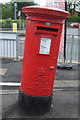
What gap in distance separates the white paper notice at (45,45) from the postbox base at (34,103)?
80 cm

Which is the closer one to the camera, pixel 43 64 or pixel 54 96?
pixel 43 64

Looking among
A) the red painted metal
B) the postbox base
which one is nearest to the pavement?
the postbox base

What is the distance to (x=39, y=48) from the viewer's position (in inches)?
114

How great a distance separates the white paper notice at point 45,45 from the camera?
9.38ft

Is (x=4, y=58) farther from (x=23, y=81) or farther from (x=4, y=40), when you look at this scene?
(x=23, y=81)

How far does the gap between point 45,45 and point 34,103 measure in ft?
3.31

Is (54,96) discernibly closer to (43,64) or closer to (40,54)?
A: (43,64)

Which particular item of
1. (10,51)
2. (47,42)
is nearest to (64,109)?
(47,42)

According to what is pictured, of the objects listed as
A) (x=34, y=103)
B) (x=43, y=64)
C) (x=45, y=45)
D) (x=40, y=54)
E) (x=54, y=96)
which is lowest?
(x=54, y=96)

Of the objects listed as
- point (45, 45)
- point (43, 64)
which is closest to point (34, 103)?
point (43, 64)

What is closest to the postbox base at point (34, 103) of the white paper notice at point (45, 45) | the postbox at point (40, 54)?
the postbox at point (40, 54)

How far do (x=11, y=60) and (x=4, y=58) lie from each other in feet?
1.25

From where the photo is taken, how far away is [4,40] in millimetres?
7285

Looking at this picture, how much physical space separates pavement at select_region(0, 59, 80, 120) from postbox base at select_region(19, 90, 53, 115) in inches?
3.3
